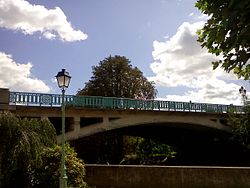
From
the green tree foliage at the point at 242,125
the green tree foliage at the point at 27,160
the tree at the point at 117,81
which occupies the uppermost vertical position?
the tree at the point at 117,81

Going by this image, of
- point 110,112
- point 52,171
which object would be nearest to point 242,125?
point 110,112

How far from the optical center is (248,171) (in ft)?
55.8

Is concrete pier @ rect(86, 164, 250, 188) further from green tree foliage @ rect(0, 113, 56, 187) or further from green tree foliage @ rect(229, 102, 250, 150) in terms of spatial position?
green tree foliage @ rect(229, 102, 250, 150)

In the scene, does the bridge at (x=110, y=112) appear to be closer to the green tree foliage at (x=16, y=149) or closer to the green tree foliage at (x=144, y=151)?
the green tree foliage at (x=16, y=149)

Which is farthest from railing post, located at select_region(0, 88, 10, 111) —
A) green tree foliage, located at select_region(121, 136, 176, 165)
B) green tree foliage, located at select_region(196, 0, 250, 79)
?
green tree foliage, located at select_region(121, 136, 176, 165)

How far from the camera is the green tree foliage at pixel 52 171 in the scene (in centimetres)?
1359

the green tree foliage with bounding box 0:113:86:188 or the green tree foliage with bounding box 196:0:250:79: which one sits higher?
the green tree foliage with bounding box 196:0:250:79

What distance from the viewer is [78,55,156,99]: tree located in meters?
38.2

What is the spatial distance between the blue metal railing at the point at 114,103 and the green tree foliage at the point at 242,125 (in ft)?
4.20

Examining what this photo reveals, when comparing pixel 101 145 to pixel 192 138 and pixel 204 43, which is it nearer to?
pixel 192 138

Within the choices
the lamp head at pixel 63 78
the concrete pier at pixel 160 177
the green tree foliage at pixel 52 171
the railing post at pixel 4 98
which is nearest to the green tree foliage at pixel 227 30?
the lamp head at pixel 63 78

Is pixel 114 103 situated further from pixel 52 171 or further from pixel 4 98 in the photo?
pixel 52 171

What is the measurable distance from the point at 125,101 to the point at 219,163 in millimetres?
14804

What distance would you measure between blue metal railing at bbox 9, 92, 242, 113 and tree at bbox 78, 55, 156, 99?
32.7 ft
